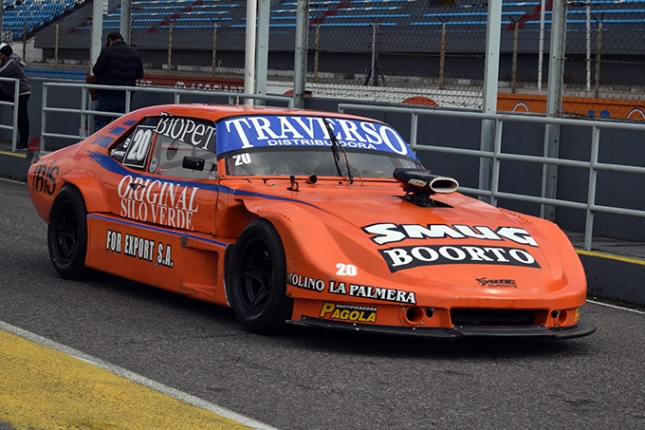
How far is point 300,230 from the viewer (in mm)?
5730

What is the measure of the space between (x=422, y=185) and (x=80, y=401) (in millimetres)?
2650

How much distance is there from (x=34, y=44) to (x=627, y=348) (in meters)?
20.0

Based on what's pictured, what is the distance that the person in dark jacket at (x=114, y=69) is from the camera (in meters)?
15.5

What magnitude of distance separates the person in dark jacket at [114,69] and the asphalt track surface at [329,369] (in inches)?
336

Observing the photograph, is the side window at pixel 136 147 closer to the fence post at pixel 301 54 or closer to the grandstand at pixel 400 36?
the grandstand at pixel 400 36

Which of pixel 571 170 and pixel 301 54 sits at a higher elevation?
pixel 301 54

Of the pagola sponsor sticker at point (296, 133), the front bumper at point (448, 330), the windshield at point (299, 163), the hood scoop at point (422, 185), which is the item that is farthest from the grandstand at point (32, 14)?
the front bumper at point (448, 330)

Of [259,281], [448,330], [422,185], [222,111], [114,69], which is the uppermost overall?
[114,69]

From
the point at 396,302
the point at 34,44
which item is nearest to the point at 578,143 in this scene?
the point at 396,302

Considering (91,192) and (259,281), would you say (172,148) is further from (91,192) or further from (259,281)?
(259,281)

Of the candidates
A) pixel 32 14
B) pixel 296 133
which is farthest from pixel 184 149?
pixel 32 14

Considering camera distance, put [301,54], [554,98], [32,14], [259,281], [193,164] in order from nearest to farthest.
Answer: [259,281] → [193,164] → [554,98] → [301,54] → [32,14]

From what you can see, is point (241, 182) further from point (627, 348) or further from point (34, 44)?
point (34, 44)

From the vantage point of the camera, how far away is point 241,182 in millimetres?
6473
